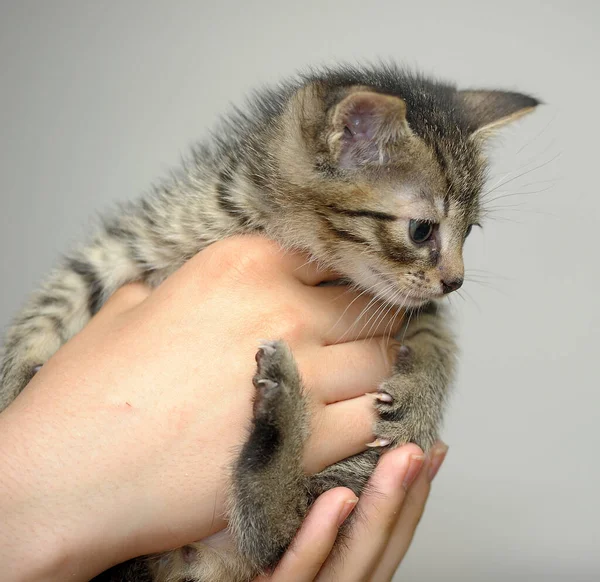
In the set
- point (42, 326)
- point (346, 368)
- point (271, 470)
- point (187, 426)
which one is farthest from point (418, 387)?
point (42, 326)

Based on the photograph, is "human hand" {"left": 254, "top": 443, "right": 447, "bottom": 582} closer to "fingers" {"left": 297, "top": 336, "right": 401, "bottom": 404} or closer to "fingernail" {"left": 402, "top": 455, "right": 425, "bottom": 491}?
"fingernail" {"left": 402, "top": 455, "right": 425, "bottom": 491}

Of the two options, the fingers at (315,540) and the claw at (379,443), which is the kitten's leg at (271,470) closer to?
the fingers at (315,540)

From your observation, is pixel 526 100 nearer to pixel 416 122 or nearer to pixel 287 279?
pixel 416 122

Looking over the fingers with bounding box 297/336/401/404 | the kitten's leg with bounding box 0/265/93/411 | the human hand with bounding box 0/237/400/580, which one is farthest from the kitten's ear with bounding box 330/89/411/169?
the kitten's leg with bounding box 0/265/93/411

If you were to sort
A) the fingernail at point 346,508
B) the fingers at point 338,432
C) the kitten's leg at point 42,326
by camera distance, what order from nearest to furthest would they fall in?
the fingernail at point 346,508 < the fingers at point 338,432 < the kitten's leg at point 42,326

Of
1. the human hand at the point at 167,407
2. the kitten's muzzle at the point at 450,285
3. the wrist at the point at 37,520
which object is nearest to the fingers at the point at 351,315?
the human hand at the point at 167,407

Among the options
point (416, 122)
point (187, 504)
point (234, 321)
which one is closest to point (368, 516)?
point (187, 504)

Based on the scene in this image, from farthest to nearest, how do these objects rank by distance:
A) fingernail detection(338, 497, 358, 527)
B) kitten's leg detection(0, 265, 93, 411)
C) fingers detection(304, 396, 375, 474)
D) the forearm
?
kitten's leg detection(0, 265, 93, 411), fingers detection(304, 396, 375, 474), fingernail detection(338, 497, 358, 527), the forearm

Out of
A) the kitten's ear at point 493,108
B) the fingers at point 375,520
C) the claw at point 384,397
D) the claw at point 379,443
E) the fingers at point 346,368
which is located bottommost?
the fingers at point 375,520
